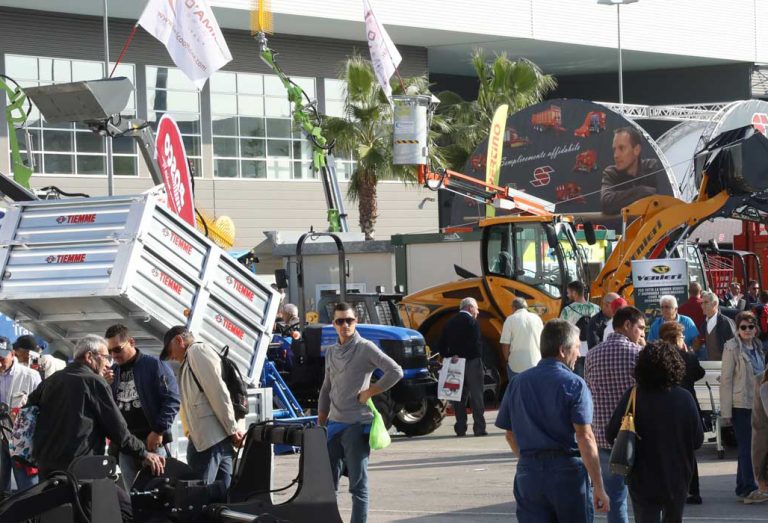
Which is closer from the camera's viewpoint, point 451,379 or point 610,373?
point 610,373

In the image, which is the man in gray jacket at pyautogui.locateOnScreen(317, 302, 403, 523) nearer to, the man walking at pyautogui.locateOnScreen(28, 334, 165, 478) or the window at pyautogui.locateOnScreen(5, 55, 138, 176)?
the man walking at pyautogui.locateOnScreen(28, 334, 165, 478)

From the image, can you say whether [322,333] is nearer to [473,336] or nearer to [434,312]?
[473,336]

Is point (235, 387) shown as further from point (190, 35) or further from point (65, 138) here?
point (65, 138)

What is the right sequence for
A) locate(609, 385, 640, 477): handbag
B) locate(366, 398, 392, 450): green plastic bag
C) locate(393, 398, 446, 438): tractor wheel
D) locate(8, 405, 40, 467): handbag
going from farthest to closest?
1. locate(393, 398, 446, 438): tractor wheel
2. locate(366, 398, 392, 450): green plastic bag
3. locate(8, 405, 40, 467): handbag
4. locate(609, 385, 640, 477): handbag

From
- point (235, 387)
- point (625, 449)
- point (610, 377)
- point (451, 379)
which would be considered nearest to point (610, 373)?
point (610, 377)

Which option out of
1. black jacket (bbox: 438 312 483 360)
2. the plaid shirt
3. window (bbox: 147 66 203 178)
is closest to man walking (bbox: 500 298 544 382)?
black jacket (bbox: 438 312 483 360)

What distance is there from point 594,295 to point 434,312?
2553 millimetres

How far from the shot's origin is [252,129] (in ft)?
145

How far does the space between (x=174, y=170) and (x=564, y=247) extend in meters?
7.43

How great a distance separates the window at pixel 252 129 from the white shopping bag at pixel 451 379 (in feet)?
87.5

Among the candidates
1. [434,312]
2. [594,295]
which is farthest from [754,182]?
[434,312]

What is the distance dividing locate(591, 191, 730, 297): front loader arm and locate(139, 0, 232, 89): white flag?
7.01m

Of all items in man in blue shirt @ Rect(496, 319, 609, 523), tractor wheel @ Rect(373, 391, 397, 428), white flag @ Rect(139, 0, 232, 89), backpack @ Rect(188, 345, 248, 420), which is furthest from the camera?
white flag @ Rect(139, 0, 232, 89)

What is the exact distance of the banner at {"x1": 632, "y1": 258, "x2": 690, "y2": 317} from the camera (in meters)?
18.7
